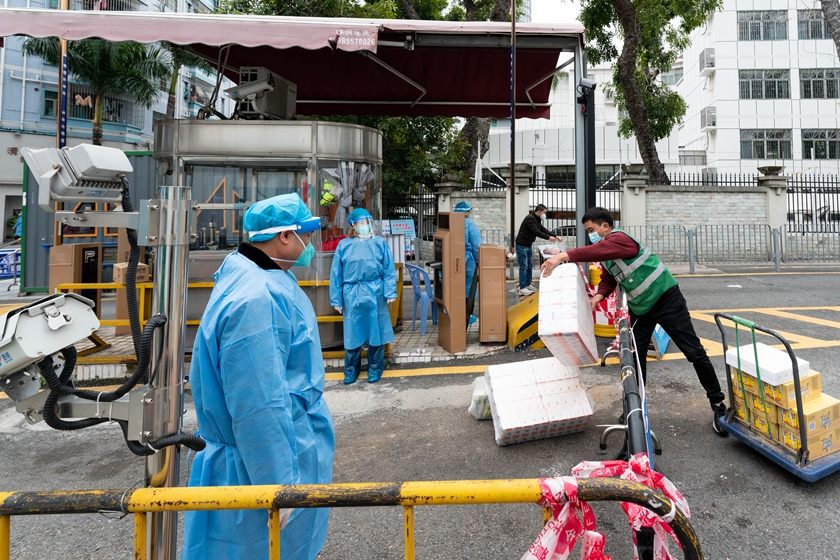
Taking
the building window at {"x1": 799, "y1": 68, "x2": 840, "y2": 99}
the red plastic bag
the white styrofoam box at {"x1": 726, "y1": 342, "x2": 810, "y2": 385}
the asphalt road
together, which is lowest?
the asphalt road

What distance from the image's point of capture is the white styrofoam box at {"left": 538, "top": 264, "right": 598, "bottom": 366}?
3314mm

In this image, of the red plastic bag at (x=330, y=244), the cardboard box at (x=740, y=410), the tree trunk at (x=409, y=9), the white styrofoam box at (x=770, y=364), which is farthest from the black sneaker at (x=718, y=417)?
the tree trunk at (x=409, y=9)

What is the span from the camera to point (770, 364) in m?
3.50

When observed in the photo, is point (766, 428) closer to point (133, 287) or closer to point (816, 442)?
point (816, 442)

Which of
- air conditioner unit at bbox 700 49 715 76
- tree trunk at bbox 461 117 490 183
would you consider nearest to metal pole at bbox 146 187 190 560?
tree trunk at bbox 461 117 490 183

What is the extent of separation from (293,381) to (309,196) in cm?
455

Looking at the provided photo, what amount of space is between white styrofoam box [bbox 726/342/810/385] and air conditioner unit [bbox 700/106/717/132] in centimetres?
3230

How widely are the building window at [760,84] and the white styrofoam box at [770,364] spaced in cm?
3281

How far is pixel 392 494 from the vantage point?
1.60 meters

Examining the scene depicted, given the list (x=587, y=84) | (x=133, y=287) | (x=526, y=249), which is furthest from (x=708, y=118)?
(x=133, y=287)

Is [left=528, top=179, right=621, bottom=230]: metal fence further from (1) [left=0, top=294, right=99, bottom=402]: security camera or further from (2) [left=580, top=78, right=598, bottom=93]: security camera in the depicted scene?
(1) [left=0, top=294, right=99, bottom=402]: security camera

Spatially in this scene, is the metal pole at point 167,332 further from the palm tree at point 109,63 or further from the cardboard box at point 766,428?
the palm tree at point 109,63

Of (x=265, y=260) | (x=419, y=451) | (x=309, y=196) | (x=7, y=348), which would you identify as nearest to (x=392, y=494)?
(x=265, y=260)

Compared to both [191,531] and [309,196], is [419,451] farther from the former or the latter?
[309,196]
